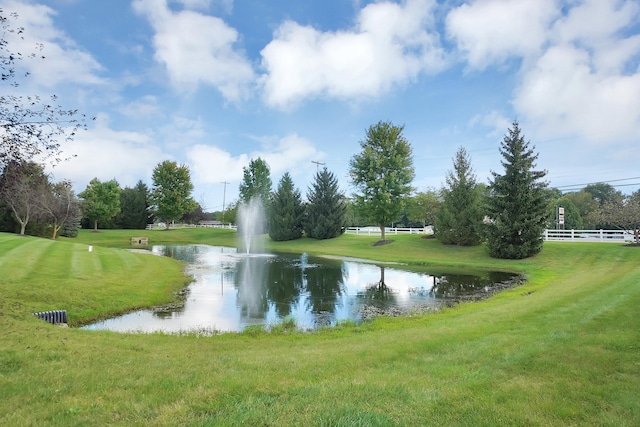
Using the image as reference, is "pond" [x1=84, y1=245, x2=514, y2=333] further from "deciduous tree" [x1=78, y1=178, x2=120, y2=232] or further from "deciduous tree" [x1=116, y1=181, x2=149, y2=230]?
"deciduous tree" [x1=116, y1=181, x2=149, y2=230]

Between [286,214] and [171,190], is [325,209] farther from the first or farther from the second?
[171,190]

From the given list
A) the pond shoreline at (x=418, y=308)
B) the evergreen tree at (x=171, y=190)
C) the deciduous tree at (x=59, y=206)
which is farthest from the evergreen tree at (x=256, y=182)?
the pond shoreline at (x=418, y=308)

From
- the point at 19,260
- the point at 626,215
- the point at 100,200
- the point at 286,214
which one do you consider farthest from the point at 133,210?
the point at 626,215

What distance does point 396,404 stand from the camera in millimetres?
3584

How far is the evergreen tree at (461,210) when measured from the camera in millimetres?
31017

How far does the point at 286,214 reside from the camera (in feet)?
148

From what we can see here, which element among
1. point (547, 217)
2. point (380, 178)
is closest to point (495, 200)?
point (547, 217)

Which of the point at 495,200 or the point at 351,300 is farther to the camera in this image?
the point at 495,200

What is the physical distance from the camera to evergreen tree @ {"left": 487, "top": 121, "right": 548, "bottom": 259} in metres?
25.0

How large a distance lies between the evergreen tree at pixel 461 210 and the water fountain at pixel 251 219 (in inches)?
1041

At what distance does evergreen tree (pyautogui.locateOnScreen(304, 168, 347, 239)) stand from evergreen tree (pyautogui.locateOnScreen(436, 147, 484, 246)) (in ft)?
45.0

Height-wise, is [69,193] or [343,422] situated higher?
[69,193]

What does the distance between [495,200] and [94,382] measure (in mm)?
26749

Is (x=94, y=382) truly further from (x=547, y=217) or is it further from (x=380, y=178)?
(x=380, y=178)
